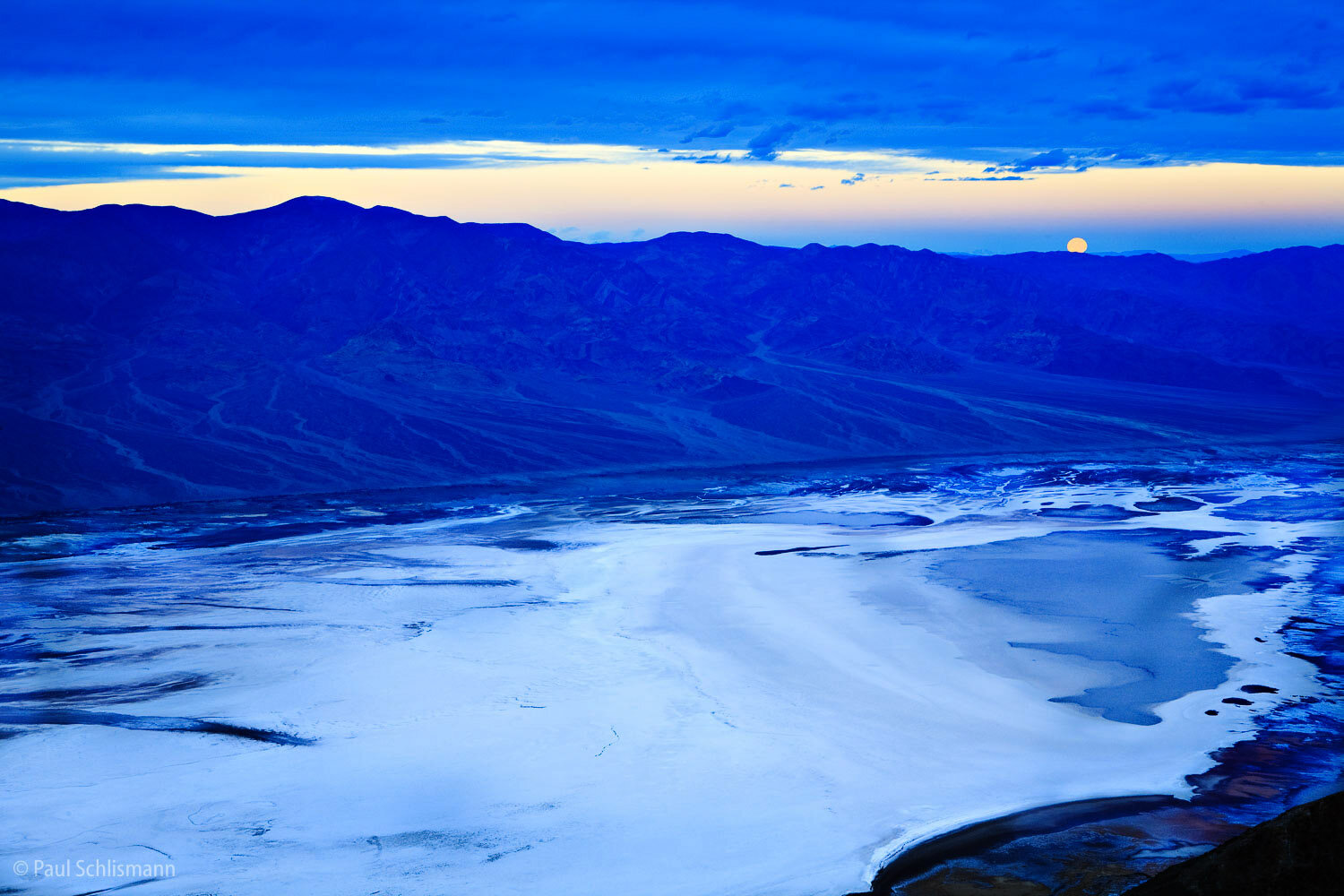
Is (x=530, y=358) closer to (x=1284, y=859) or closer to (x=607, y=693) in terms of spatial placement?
(x=607, y=693)

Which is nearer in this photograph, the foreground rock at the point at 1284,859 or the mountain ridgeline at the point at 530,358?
the foreground rock at the point at 1284,859

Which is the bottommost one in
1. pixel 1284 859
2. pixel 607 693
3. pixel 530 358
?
pixel 607 693

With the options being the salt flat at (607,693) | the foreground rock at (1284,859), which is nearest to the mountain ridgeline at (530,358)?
the salt flat at (607,693)

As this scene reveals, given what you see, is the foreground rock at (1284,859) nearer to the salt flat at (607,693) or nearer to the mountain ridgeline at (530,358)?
the salt flat at (607,693)

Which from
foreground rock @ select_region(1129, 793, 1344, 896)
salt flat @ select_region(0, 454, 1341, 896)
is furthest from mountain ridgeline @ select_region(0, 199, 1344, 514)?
foreground rock @ select_region(1129, 793, 1344, 896)

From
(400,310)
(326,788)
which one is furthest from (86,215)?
(326,788)

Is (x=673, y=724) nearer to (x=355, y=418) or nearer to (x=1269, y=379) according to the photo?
(x=355, y=418)

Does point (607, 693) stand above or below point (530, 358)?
below

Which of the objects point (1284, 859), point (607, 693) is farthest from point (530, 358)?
point (1284, 859)
